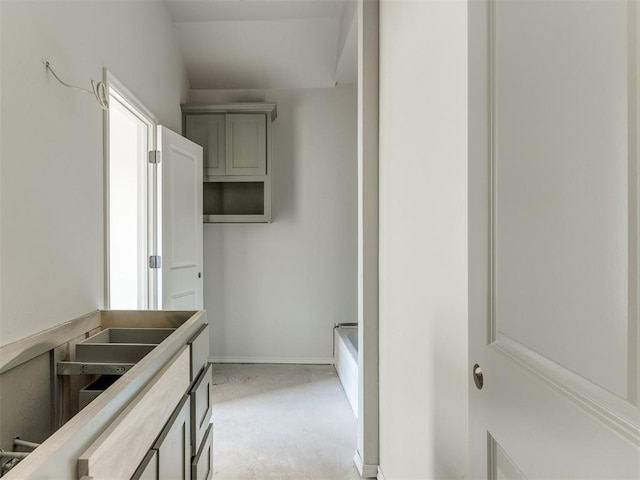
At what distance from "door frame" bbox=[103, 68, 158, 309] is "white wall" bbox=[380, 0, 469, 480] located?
137cm

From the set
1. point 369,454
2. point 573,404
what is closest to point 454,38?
point 573,404

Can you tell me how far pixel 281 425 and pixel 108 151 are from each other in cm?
192

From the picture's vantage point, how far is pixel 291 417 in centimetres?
250

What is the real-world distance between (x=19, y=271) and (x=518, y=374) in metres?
1.49

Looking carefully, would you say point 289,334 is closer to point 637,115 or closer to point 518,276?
point 518,276

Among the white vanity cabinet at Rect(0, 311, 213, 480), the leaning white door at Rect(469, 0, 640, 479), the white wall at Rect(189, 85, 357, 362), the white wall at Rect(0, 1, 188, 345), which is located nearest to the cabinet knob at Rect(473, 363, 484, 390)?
the leaning white door at Rect(469, 0, 640, 479)

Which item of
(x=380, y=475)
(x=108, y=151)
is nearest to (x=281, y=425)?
(x=380, y=475)

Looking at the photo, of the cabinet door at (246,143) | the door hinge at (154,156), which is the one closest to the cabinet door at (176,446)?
the door hinge at (154,156)

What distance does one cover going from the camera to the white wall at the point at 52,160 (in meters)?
1.20

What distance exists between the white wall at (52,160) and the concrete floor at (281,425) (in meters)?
1.14

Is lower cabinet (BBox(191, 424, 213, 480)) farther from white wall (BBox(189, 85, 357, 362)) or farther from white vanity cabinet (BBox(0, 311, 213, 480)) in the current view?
white wall (BBox(189, 85, 357, 362))

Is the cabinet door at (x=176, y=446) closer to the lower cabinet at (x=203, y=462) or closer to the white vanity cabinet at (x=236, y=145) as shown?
the lower cabinet at (x=203, y=462)

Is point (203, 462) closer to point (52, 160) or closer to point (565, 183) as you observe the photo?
point (52, 160)

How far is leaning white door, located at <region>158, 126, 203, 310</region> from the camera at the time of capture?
2.54m
